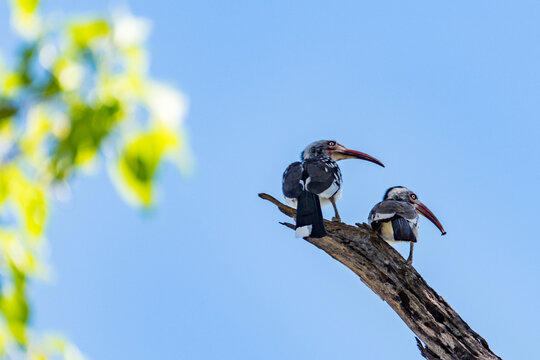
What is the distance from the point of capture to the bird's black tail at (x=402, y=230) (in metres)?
8.60

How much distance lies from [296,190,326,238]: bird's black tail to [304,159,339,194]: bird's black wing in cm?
20

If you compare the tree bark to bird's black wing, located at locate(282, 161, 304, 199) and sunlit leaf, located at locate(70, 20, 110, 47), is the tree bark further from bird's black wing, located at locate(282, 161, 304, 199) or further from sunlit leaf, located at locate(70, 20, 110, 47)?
sunlit leaf, located at locate(70, 20, 110, 47)

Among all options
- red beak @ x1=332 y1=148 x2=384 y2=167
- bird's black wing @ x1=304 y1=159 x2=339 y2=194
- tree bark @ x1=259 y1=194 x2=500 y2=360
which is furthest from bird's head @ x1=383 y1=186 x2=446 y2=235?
tree bark @ x1=259 y1=194 x2=500 y2=360

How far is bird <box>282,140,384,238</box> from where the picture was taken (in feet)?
23.9

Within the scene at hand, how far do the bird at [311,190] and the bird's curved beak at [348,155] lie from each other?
1523 mm

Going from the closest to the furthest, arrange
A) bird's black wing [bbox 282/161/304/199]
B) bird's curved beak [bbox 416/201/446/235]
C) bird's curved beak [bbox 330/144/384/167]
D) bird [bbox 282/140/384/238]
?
bird [bbox 282/140/384/238], bird's black wing [bbox 282/161/304/199], bird's curved beak [bbox 416/201/446/235], bird's curved beak [bbox 330/144/384/167]

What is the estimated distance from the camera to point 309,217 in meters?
7.45

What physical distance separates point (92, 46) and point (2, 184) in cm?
42

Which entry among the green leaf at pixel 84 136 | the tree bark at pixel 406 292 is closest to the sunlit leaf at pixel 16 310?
the green leaf at pixel 84 136

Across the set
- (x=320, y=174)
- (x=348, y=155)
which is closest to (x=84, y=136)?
(x=320, y=174)

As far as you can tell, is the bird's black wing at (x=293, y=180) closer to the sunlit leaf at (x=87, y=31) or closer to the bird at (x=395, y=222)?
the bird at (x=395, y=222)

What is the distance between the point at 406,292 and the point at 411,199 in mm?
5145

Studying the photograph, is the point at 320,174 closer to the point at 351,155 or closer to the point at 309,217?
the point at 309,217

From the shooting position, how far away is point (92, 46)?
5.39ft
